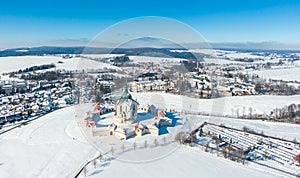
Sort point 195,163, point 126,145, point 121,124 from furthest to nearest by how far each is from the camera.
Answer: point 121,124 < point 126,145 < point 195,163

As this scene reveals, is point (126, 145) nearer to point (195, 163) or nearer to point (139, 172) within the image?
point (139, 172)

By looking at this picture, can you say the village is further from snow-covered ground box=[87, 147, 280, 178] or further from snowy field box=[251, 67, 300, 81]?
snowy field box=[251, 67, 300, 81]

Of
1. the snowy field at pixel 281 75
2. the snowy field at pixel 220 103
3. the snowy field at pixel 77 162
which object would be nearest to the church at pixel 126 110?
the snowy field at pixel 77 162

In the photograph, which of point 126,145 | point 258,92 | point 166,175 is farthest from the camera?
point 258,92

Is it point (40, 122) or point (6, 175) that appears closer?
point (6, 175)

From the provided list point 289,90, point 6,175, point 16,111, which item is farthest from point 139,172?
point 289,90

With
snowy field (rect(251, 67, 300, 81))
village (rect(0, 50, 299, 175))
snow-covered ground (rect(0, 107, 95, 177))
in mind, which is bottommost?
snow-covered ground (rect(0, 107, 95, 177))

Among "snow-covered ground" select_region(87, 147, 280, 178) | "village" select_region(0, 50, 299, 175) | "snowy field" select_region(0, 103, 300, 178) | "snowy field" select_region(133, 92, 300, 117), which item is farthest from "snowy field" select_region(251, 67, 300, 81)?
"snowy field" select_region(0, 103, 300, 178)

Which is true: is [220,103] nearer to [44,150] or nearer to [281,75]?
[44,150]

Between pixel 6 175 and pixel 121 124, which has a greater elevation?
pixel 121 124

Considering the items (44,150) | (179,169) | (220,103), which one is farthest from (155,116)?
(220,103)

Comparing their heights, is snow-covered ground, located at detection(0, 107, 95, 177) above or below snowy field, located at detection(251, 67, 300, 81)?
below
